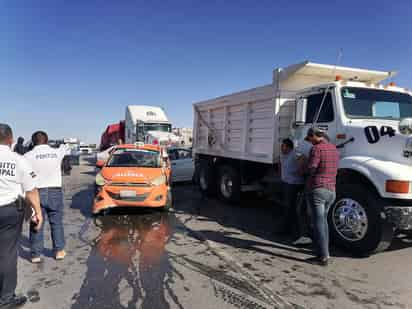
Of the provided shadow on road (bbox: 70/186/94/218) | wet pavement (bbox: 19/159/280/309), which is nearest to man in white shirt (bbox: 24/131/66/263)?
wet pavement (bbox: 19/159/280/309)

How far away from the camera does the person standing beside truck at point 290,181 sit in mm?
4895

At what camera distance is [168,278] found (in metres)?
3.57

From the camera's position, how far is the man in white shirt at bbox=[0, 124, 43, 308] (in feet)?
8.79

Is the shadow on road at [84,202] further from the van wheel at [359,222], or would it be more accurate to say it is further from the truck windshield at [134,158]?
the van wheel at [359,222]

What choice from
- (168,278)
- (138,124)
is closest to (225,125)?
(168,278)

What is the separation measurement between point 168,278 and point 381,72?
5.83m

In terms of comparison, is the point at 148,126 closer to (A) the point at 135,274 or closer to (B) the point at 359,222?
(A) the point at 135,274

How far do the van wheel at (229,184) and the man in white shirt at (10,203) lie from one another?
5.18 metres

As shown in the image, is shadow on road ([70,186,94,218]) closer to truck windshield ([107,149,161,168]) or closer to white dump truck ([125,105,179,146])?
truck windshield ([107,149,161,168])

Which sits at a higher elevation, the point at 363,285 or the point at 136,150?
the point at 136,150

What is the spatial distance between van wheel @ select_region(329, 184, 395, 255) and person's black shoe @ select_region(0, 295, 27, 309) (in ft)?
13.3

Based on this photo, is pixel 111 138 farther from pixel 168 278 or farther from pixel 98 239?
pixel 168 278

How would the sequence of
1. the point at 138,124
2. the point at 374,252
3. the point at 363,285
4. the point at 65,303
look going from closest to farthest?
the point at 65,303
the point at 363,285
the point at 374,252
the point at 138,124

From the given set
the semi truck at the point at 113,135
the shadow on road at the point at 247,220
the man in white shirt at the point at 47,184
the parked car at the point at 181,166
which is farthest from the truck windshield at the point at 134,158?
the semi truck at the point at 113,135
